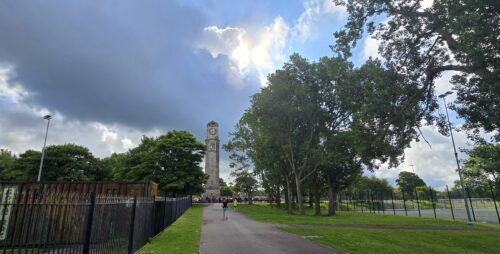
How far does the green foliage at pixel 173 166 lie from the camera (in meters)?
52.6

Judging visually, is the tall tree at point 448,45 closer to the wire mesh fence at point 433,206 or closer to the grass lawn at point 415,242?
the grass lawn at point 415,242

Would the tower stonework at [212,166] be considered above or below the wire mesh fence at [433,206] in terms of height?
above

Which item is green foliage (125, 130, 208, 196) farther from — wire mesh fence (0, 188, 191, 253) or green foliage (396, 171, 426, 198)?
green foliage (396, 171, 426, 198)

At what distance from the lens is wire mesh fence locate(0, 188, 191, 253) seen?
20.6 feet

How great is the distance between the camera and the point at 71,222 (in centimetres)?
786

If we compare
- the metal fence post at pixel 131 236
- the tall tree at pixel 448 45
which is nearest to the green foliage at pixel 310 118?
the tall tree at pixel 448 45

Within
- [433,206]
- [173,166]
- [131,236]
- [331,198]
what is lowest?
[131,236]

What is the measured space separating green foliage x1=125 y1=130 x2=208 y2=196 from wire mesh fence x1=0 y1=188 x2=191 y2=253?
1661 inches

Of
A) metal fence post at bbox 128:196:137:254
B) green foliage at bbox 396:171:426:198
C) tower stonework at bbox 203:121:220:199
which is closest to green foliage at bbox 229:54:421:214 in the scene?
metal fence post at bbox 128:196:137:254

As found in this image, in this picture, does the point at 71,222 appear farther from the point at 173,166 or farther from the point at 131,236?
the point at 173,166

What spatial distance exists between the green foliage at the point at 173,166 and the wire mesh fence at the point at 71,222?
42200 mm

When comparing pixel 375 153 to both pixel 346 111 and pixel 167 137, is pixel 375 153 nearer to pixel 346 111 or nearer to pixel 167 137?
pixel 346 111

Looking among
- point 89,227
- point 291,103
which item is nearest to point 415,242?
point 89,227

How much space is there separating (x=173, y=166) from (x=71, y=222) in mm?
47864
